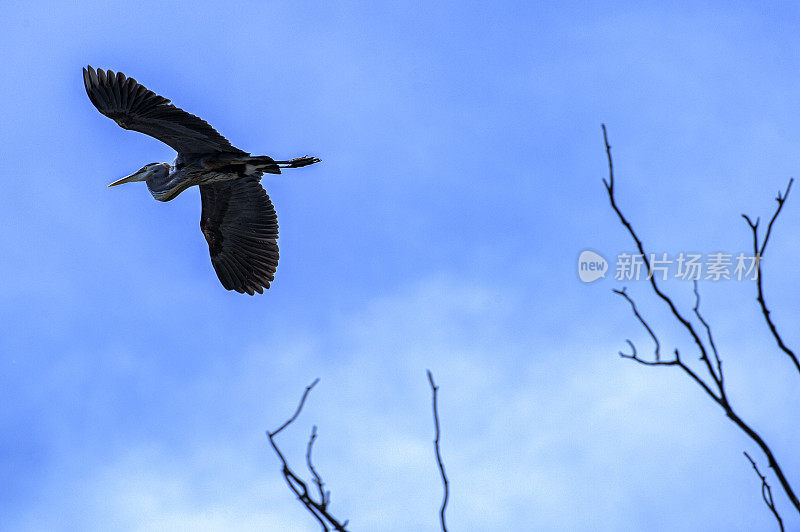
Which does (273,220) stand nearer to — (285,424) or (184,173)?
(184,173)

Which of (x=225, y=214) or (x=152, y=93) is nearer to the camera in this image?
(x=152, y=93)

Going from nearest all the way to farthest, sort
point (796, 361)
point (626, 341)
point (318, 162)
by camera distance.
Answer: point (796, 361)
point (626, 341)
point (318, 162)

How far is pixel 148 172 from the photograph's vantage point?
11922 mm

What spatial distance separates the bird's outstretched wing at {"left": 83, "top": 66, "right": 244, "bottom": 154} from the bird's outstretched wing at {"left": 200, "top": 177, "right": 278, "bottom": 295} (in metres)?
1.77

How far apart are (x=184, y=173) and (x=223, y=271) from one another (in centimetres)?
230

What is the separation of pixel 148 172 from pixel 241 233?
5.65 ft

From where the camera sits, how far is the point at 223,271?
1323 centimetres

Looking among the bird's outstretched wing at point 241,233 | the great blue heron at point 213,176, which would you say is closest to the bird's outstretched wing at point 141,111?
the great blue heron at point 213,176

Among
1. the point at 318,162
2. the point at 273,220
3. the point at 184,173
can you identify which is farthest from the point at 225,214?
the point at 318,162

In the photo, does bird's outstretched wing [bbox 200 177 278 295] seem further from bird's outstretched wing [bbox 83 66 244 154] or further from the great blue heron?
bird's outstretched wing [bbox 83 66 244 154]

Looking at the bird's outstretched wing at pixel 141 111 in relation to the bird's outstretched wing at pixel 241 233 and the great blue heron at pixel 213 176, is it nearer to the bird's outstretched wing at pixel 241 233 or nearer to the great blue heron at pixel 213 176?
the great blue heron at pixel 213 176

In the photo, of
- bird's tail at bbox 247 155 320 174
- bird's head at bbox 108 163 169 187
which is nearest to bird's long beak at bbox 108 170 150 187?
bird's head at bbox 108 163 169 187

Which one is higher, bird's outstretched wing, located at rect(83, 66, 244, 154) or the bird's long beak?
the bird's long beak

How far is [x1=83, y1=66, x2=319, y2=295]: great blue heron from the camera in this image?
33.6 feet
